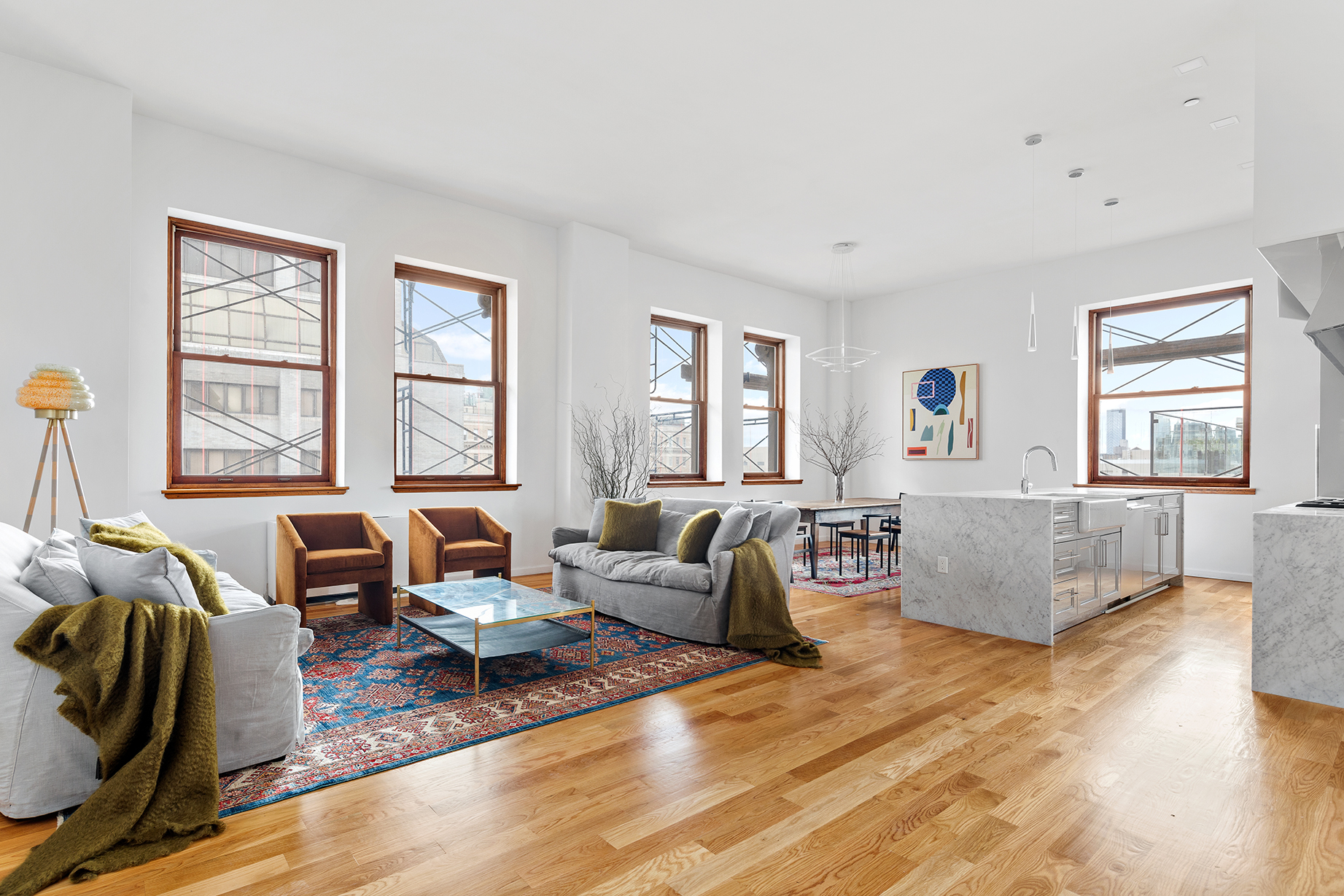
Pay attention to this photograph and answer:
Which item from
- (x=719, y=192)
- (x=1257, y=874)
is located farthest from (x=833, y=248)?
(x=1257, y=874)

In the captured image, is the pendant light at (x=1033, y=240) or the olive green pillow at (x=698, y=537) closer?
the olive green pillow at (x=698, y=537)

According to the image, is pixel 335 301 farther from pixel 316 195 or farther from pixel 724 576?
pixel 724 576

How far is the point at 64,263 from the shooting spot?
3.89 m

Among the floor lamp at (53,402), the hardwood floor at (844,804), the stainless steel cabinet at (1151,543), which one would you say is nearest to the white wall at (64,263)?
the floor lamp at (53,402)

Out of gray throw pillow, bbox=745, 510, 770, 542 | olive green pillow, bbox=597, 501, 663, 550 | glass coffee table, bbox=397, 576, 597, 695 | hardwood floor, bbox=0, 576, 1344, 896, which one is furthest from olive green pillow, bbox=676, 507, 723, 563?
hardwood floor, bbox=0, 576, 1344, 896

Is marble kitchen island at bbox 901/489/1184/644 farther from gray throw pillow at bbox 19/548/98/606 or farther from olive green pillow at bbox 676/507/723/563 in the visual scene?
gray throw pillow at bbox 19/548/98/606

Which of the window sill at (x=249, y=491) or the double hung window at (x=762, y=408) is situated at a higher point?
the double hung window at (x=762, y=408)

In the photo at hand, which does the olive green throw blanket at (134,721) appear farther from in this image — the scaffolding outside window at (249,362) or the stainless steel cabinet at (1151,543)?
the stainless steel cabinet at (1151,543)

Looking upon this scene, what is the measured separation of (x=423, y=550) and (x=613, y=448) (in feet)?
6.99

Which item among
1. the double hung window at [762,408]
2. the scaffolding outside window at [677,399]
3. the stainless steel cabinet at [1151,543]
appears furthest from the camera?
the double hung window at [762,408]

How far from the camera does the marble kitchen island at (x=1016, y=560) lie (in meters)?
4.03

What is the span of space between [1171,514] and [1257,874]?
4700 mm

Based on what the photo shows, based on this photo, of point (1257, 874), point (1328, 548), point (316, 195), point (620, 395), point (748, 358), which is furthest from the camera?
point (748, 358)

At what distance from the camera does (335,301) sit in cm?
535
